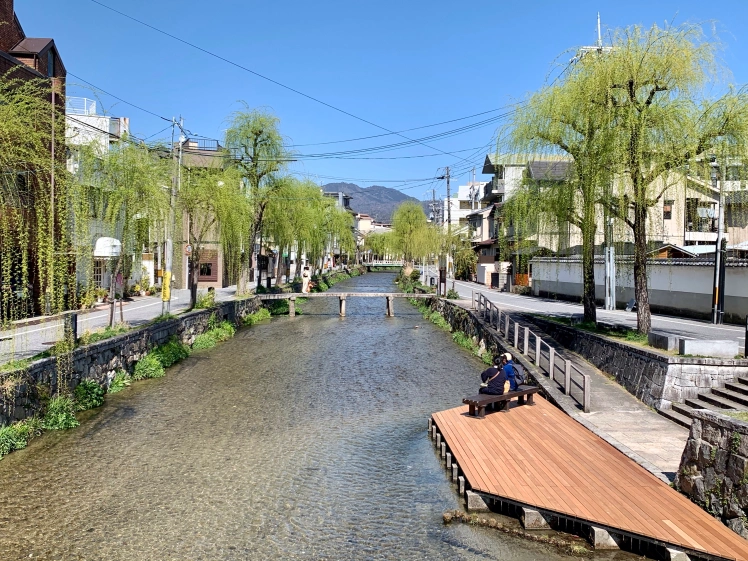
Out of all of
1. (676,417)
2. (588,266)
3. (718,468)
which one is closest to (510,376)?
(676,417)

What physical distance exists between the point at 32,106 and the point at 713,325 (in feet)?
73.3

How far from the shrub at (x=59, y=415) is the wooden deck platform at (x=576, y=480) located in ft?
23.8

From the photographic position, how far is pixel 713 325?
22.0m

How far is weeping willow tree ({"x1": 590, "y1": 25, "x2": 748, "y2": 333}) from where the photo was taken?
12.7 meters

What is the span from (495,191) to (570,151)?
1754 inches

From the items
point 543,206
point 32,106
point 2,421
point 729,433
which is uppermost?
point 32,106

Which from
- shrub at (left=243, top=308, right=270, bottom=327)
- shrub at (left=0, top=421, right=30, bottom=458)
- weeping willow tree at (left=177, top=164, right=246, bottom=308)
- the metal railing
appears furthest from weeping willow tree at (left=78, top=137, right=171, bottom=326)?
shrub at (left=243, top=308, right=270, bottom=327)

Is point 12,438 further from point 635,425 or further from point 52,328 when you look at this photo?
point 635,425

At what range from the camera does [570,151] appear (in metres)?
15.4

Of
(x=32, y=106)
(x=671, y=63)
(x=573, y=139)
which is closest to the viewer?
(x=32, y=106)

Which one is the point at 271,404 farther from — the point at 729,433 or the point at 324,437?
the point at 729,433

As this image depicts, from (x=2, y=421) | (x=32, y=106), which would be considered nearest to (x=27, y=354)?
(x=2, y=421)

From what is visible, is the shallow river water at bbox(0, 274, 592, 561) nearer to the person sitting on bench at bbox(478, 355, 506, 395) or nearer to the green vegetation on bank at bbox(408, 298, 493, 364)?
the person sitting on bench at bbox(478, 355, 506, 395)

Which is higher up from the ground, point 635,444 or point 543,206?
point 543,206
